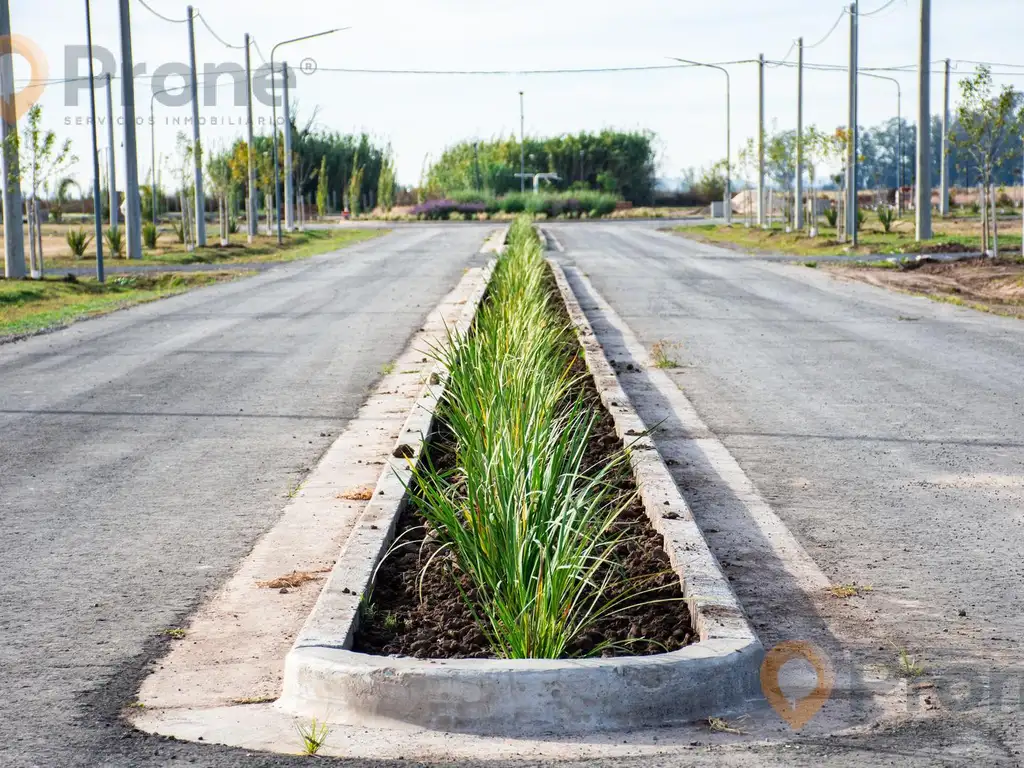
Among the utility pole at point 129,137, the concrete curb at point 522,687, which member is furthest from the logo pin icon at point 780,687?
the utility pole at point 129,137

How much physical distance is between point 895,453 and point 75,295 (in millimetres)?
17652

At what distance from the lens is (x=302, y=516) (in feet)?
21.3

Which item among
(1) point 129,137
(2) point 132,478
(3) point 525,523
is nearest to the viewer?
(3) point 525,523

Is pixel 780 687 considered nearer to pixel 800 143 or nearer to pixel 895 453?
pixel 895 453

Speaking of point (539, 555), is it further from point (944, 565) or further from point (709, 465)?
point (709, 465)

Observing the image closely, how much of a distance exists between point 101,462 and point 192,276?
1926cm

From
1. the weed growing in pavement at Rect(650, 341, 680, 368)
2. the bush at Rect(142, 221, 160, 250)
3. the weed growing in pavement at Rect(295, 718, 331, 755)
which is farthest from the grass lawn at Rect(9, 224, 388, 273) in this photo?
the weed growing in pavement at Rect(295, 718, 331, 755)

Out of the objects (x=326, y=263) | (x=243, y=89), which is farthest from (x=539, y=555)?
(x=243, y=89)

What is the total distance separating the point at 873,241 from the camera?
3584 centimetres

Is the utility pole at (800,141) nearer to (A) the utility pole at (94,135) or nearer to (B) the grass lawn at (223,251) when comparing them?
(B) the grass lawn at (223,251)

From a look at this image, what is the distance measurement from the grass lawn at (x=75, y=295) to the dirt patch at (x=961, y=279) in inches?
473

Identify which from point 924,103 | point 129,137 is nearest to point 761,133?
point 924,103

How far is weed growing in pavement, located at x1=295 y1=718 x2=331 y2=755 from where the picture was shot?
12.0ft

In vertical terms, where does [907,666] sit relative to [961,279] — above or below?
below
